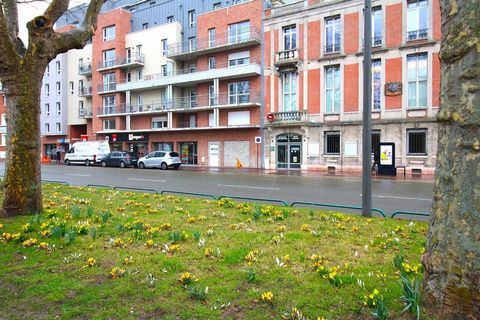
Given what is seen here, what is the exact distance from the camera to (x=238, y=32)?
34.1 meters

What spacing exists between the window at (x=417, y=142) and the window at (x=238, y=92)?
14537 millimetres

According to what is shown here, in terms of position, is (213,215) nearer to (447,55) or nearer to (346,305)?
(346,305)

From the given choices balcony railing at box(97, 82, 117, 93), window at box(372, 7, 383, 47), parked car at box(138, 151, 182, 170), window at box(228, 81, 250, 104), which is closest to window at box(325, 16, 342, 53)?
window at box(372, 7, 383, 47)

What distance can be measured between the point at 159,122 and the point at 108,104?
9.30 metres

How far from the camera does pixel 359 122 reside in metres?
26.6

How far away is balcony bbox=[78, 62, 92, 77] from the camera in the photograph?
47.5 meters

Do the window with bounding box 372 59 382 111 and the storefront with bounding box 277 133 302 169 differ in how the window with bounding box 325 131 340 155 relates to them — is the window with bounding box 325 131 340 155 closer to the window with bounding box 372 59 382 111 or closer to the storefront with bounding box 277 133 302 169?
the storefront with bounding box 277 133 302 169

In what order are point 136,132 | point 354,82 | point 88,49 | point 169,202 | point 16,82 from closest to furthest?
point 16,82 < point 169,202 < point 354,82 < point 136,132 < point 88,49

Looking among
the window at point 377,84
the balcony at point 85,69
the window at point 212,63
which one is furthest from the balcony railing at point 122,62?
the window at point 377,84

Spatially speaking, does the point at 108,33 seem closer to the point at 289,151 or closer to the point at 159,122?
the point at 159,122

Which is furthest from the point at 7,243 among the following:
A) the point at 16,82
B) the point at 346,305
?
the point at 346,305

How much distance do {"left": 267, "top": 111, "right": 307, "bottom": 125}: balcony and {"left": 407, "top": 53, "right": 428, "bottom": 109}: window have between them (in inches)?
317

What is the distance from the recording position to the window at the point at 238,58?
33719 mm

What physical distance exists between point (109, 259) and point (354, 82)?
26.4m
